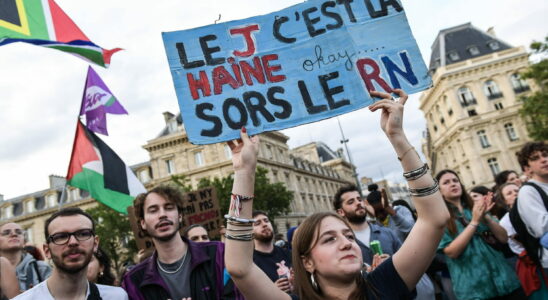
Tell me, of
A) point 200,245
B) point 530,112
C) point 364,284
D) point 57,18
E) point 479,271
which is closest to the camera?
point 364,284

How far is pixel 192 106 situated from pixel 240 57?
525 mm

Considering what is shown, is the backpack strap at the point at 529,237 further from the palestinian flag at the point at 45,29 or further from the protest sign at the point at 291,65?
the palestinian flag at the point at 45,29

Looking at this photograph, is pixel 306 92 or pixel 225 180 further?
pixel 225 180

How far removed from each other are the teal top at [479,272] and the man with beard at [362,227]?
1.83 ft

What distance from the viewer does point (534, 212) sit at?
3.41 meters

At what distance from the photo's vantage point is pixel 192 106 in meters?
2.69

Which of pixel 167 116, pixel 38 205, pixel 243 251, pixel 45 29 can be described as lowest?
pixel 243 251

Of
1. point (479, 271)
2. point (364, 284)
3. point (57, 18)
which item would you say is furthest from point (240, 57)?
point (57, 18)

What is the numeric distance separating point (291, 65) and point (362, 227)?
2045 mm

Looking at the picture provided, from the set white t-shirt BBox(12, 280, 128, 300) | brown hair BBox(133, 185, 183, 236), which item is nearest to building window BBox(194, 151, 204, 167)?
brown hair BBox(133, 185, 183, 236)

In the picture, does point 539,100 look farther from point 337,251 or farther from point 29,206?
point 29,206

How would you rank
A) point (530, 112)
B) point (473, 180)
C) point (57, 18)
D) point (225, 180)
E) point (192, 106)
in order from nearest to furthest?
1. point (192, 106)
2. point (57, 18)
3. point (530, 112)
4. point (225, 180)
5. point (473, 180)

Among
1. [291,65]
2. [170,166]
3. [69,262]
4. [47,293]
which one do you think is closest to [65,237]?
[69,262]

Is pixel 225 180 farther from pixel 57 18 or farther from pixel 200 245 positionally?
pixel 200 245
